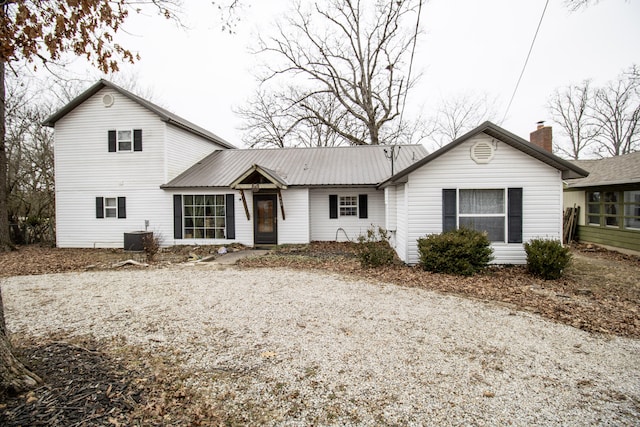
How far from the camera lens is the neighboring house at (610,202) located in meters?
12.2

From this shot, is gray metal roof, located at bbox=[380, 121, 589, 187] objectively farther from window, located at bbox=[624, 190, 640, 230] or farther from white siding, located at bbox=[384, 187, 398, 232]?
window, located at bbox=[624, 190, 640, 230]

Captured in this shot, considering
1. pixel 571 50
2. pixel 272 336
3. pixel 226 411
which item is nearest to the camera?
pixel 226 411

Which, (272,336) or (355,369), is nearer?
(355,369)

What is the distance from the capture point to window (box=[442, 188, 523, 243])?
9.66m

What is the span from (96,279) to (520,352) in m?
9.36

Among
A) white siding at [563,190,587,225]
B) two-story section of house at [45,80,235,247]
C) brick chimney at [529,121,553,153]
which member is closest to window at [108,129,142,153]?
two-story section of house at [45,80,235,247]

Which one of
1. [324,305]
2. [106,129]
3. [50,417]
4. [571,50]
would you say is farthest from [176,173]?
[571,50]

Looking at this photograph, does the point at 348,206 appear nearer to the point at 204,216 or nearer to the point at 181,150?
the point at 204,216

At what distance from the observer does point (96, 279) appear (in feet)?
28.9

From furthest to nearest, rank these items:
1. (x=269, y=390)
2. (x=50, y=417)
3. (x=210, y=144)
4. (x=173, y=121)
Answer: (x=210, y=144) < (x=173, y=121) < (x=269, y=390) < (x=50, y=417)

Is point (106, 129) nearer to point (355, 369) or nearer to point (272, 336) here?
point (272, 336)

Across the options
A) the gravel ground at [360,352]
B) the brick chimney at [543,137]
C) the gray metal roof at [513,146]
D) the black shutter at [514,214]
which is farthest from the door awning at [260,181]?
the brick chimney at [543,137]

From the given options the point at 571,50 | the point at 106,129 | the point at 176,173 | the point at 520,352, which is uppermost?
the point at 571,50

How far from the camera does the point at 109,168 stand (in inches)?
587
